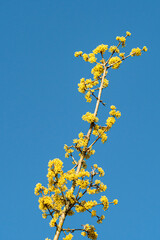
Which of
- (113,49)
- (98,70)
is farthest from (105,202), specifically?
(113,49)

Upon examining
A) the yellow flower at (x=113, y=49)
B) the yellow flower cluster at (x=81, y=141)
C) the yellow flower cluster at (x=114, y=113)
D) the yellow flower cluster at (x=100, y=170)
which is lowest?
the yellow flower cluster at (x=100, y=170)

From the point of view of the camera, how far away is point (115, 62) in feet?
41.3

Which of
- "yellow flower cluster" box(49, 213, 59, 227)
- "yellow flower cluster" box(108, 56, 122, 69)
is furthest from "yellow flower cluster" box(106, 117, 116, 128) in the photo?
"yellow flower cluster" box(49, 213, 59, 227)

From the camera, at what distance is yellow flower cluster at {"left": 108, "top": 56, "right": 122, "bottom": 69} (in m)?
12.6

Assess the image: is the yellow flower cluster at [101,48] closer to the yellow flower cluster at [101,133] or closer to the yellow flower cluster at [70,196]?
the yellow flower cluster at [101,133]

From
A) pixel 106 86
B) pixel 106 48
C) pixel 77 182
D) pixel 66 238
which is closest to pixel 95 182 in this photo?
pixel 77 182

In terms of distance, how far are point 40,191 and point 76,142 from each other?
2.19 m

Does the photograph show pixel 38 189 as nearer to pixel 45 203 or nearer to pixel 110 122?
pixel 45 203

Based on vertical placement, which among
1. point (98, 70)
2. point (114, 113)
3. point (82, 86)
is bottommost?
point (114, 113)

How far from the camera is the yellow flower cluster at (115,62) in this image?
41.3 ft

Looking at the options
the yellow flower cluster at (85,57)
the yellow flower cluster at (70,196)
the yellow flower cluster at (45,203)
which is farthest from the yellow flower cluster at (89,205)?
the yellow flower cluster at (85,57)

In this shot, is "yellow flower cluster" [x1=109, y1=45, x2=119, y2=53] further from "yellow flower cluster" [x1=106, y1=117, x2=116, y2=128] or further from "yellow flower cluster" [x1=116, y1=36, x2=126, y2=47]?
"yellow flower cluster" [x1=106, y1=117, x2=116, y2=128]

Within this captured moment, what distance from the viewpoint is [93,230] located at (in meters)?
10.0

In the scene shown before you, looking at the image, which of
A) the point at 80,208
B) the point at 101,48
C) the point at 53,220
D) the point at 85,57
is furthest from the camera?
the point at 85,57
